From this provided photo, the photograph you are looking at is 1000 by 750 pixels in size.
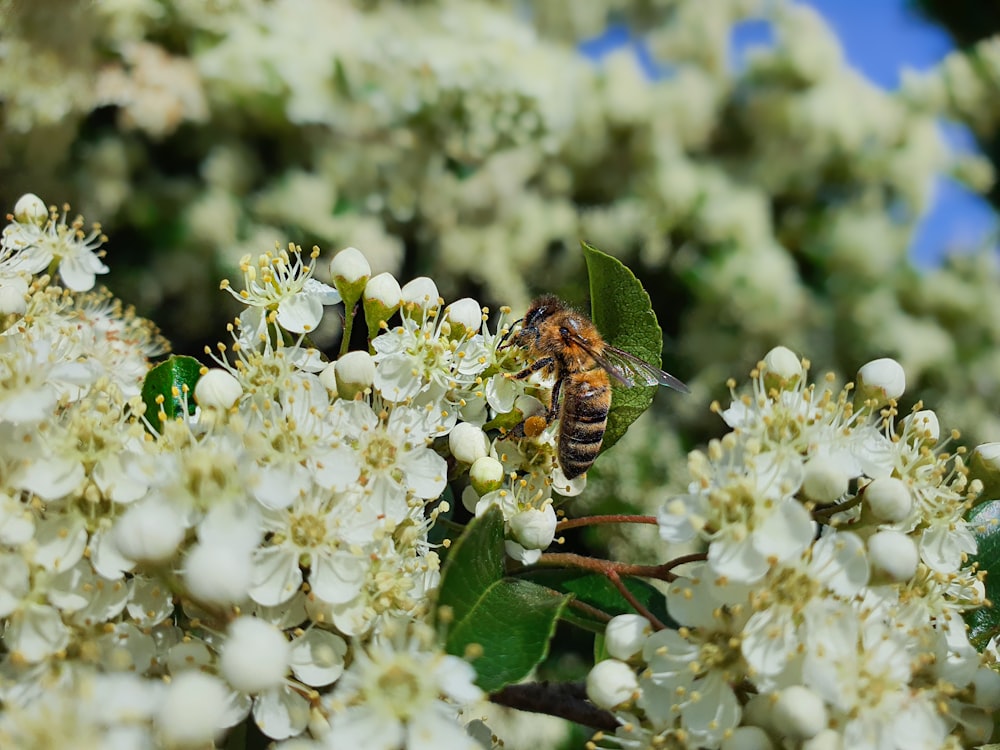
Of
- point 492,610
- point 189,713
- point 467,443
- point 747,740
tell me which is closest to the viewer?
point 189,713

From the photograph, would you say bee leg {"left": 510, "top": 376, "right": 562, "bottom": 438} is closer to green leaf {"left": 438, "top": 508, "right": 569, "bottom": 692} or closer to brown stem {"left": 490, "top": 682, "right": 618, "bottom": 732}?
green leaf {"left": 438, "top": 508, "right": 569, "bottom": 692}

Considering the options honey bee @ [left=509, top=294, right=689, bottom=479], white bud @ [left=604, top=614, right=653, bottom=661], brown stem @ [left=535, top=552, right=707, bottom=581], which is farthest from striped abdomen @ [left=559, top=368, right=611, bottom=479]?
white bud @ [left=604, top=614, right=653, bottom=661]

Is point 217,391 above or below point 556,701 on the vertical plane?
above

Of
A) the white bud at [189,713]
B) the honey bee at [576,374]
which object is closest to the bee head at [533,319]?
the honey bee at [576,374]

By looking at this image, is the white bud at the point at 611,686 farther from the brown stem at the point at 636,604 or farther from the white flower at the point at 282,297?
the white flower at the point at 282,297

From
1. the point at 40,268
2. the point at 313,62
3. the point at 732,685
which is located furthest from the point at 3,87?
the point at 732,685

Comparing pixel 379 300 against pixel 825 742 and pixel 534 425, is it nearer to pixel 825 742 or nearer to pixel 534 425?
pixel 534 425

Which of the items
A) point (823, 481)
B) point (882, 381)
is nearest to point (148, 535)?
point (823, 481)

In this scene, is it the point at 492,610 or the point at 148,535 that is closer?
the point at 148,535

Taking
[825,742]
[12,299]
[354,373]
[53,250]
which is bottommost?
[53,250]
